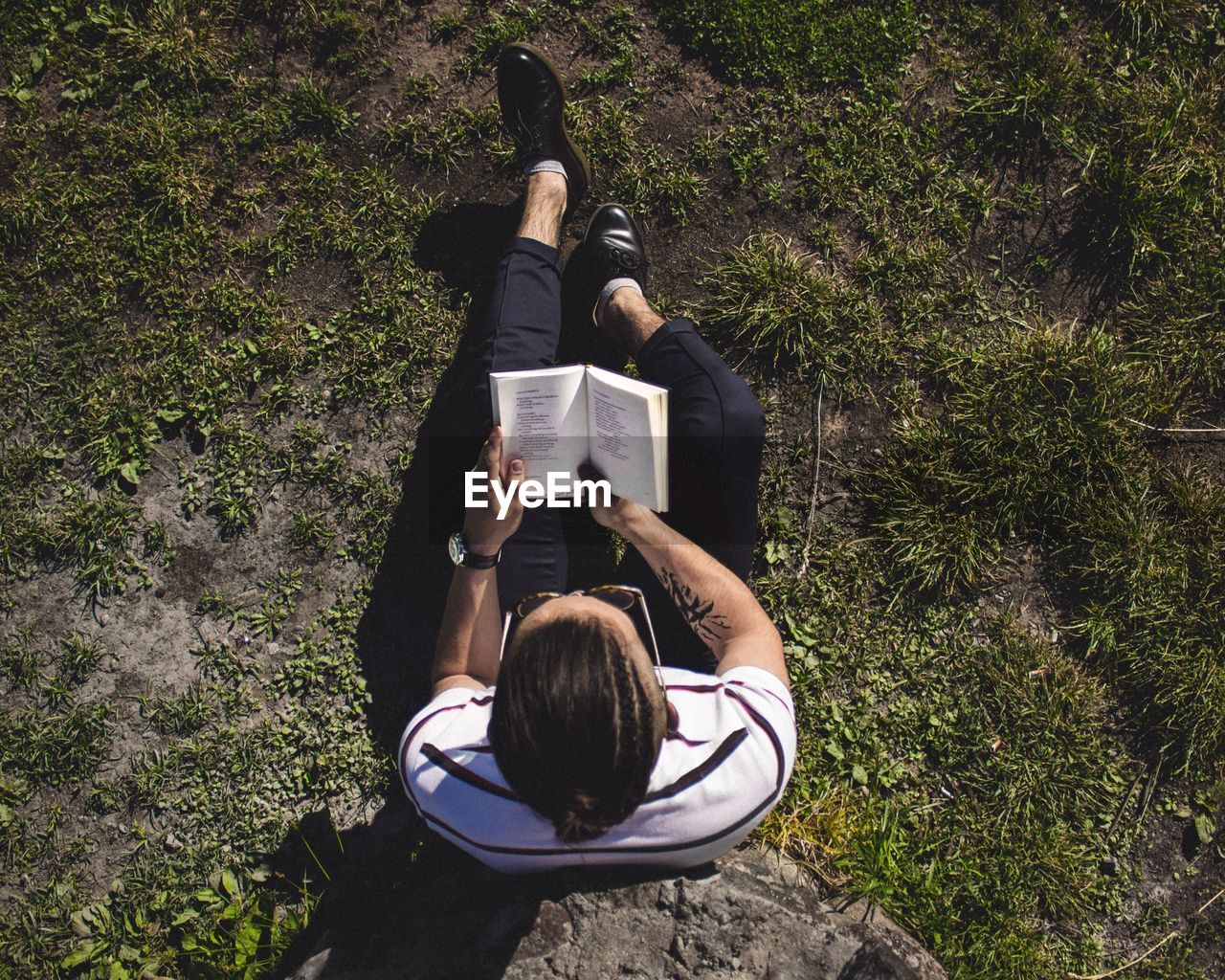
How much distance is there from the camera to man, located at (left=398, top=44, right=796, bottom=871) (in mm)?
2027

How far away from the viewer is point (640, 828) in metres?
2.17

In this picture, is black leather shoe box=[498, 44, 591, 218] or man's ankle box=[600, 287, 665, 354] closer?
man's ankle box=[600, 287, 665, 354]

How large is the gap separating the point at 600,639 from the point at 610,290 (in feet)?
6.37

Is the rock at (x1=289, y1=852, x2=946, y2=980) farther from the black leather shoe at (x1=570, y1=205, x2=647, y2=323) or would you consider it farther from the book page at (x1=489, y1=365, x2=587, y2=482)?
the black leather shoe at (x1=570, y1=205, x2=647, y2=323)

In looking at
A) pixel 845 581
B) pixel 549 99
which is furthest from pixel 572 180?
pixel 845 581

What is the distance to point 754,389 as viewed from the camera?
3.65m

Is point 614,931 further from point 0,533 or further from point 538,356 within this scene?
point 0,533

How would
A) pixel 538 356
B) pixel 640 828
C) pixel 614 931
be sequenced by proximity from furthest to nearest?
pixel 538 356
pixel 614 931
pixel 640 828

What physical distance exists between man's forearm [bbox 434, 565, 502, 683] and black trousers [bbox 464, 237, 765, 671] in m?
0.13

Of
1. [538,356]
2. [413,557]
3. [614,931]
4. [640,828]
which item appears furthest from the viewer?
[413,557]

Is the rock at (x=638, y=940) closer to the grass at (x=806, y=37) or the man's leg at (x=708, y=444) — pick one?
the man's leg at (x=708, y=444)

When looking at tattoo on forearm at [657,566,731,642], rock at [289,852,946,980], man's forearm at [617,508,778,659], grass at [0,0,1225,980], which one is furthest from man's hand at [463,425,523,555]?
rock at [289,852,946,980]

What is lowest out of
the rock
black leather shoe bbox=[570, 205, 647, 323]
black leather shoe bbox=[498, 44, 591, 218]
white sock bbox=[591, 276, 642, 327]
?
the rock

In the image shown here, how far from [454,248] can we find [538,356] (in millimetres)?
908
